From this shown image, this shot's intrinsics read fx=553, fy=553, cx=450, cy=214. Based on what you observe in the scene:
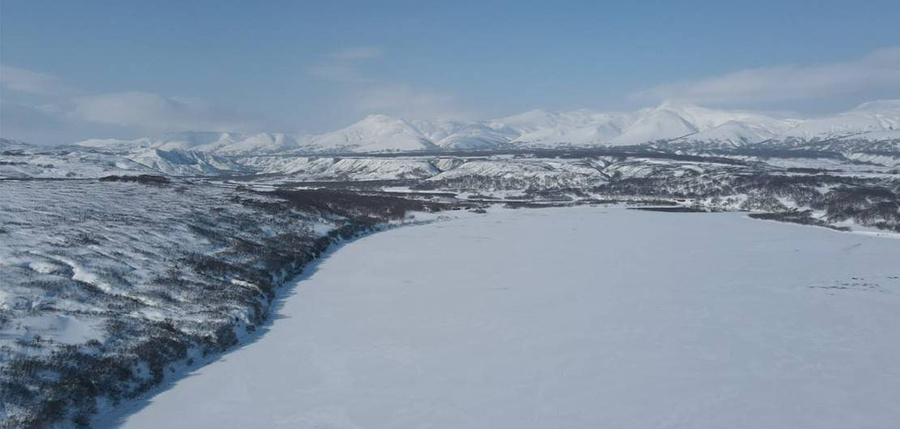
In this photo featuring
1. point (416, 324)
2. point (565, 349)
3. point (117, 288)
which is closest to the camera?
point (565, 349)

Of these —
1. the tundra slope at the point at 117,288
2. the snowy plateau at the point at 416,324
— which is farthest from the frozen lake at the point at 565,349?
the tundra slope at the point at 117,288

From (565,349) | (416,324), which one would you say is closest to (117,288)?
(416,324)

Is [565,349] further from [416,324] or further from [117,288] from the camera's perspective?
[117,288]

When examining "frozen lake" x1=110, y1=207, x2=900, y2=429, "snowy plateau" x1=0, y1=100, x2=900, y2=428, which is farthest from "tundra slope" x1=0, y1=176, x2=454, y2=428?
"frozen lake" x1=110, y1=207, x2=900, y2=429

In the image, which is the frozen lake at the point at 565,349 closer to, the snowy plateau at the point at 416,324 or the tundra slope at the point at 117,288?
the snowy plateau at the point at 416,324

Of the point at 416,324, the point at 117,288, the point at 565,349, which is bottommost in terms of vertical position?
the point at 565,349

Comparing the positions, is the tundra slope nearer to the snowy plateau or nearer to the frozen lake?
the snowy plateau

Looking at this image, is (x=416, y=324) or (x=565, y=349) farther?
(x=416, y=324)

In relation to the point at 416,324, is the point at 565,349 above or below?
below

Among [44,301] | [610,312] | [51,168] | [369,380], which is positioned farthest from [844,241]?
[51,168]
